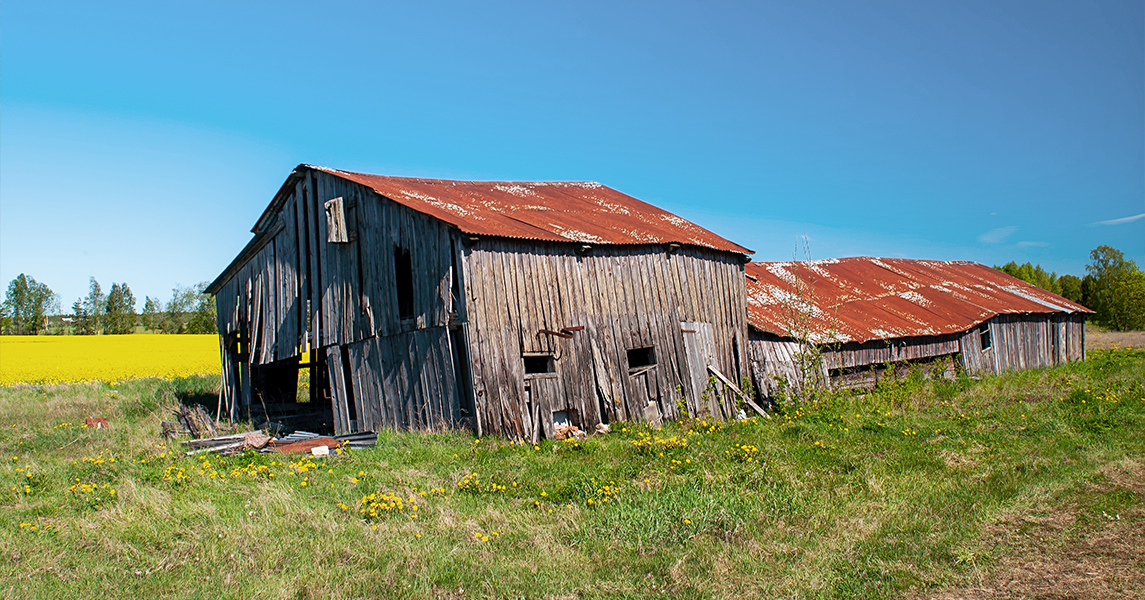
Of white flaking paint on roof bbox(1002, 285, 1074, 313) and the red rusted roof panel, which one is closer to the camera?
the red rusted roof panel

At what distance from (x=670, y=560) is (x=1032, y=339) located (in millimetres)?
21787

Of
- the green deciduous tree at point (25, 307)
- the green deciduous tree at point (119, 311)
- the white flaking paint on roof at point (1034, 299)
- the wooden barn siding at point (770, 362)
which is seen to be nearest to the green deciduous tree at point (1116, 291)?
the white flaking paint on roof at point (1034, 299)

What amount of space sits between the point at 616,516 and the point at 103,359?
32735 millimetres

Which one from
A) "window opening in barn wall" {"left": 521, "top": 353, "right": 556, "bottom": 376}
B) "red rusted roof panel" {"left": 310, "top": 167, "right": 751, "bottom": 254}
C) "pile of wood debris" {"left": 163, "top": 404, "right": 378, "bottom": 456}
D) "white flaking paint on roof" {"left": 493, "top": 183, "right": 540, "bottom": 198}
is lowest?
"pile of wood debris" {"left": 163, "top": 404, "right": 378, "bottom": 456}

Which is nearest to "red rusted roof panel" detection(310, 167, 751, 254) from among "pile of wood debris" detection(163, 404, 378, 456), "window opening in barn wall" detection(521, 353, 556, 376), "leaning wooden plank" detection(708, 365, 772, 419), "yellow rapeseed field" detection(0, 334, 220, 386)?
"window opening in barn wall" detection(521, 353, 556, 376)

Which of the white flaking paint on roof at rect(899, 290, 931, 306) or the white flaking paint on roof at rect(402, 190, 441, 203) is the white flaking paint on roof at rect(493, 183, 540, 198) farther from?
the white flaking paint on roof at rect(899, 290, 931, 306)

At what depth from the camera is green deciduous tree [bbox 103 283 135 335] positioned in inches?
2586

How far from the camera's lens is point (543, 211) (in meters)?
16.1

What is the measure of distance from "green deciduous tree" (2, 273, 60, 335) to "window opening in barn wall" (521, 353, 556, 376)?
253 ft

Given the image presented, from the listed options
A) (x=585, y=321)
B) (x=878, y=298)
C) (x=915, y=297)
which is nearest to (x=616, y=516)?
(x=585, y=321)

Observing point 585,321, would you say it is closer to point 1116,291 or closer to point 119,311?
point 1116,291

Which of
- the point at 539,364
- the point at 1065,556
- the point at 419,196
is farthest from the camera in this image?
the point at 419,196

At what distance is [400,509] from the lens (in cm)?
768

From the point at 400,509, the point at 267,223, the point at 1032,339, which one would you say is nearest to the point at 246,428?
the point at 267,223
